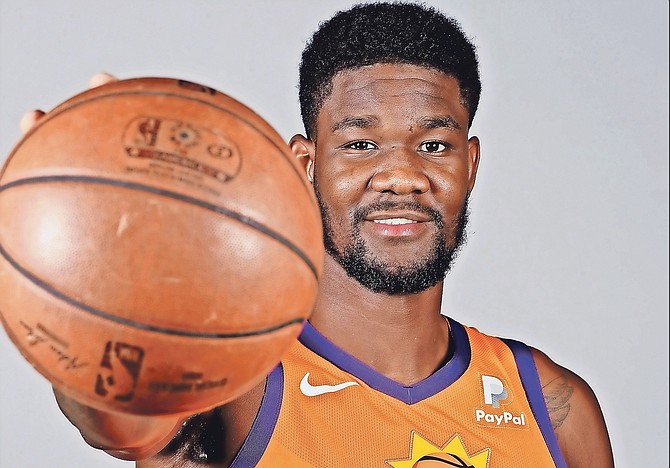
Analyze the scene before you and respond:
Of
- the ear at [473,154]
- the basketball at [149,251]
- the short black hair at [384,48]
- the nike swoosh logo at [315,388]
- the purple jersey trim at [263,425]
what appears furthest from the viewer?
the ear at [473,154]

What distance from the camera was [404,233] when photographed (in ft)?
4.90

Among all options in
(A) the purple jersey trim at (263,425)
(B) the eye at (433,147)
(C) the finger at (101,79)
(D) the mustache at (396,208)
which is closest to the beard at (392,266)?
(D) the mustache at (396,208)

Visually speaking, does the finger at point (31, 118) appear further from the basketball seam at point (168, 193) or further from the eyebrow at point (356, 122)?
the eyebrow at point (356, 122)

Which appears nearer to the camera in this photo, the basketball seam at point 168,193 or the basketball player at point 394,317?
the basketball seam at point 168,193

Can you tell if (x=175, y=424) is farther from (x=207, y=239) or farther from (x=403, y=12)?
(x=403, y=12)

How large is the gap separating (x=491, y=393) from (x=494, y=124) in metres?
1.18

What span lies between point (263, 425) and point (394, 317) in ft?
1.06

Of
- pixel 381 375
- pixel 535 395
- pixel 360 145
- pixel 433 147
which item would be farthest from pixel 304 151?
pixel 535 395

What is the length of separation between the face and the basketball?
1.94 ft

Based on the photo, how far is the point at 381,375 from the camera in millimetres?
1506

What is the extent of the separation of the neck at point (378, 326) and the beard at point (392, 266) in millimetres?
25

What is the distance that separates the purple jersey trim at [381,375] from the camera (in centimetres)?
149

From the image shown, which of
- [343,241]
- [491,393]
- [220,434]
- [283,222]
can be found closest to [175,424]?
[220,434]

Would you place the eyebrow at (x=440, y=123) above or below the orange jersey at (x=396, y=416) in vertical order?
above
